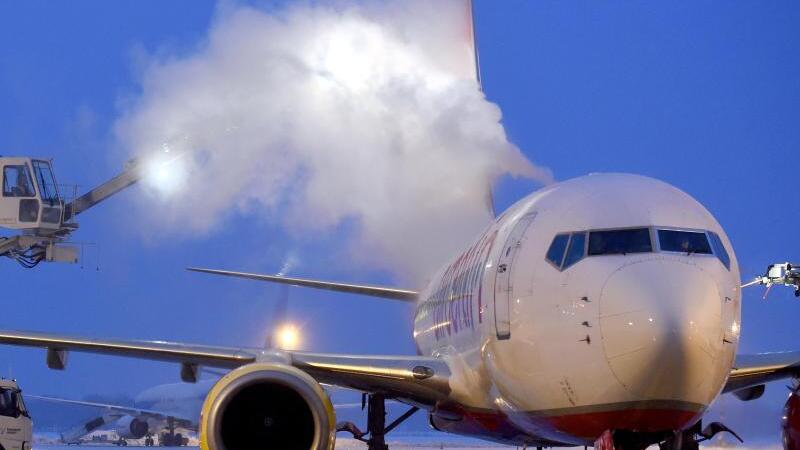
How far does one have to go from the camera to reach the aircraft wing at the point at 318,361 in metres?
14.3

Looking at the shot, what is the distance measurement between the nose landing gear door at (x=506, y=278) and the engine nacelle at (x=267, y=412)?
6.59 feet

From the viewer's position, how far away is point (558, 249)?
11.5 m

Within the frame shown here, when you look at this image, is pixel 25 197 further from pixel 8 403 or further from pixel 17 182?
pixel 8 403

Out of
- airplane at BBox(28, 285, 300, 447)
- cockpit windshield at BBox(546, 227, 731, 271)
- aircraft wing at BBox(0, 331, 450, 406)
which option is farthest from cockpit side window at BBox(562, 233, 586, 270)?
airplane at BBox(28, 285, 300, 447)

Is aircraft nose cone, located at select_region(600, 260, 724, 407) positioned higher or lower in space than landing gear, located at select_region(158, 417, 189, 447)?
higher

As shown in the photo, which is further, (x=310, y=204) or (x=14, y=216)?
(x=310, y=204)

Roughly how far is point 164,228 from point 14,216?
4.40m

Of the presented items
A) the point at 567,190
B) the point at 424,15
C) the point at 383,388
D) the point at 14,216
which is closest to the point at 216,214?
the point at 14,216

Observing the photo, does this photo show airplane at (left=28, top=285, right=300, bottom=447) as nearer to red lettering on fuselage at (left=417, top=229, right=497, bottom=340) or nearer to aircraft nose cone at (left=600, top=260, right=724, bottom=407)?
red lettering on fuselage at (left=417, top=229, right=497, bottom=340)

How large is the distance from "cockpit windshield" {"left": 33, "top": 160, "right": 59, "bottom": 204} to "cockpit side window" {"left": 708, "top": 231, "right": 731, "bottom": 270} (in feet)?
63.4

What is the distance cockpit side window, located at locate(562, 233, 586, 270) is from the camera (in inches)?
439

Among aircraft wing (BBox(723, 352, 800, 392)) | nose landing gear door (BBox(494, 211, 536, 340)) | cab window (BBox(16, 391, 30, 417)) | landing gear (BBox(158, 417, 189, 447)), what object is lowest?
landing gear (BBox(158, 417, 189, 447))

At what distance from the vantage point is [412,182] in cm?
2836

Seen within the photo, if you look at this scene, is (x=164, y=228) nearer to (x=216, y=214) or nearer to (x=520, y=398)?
(x=216, y=214)
